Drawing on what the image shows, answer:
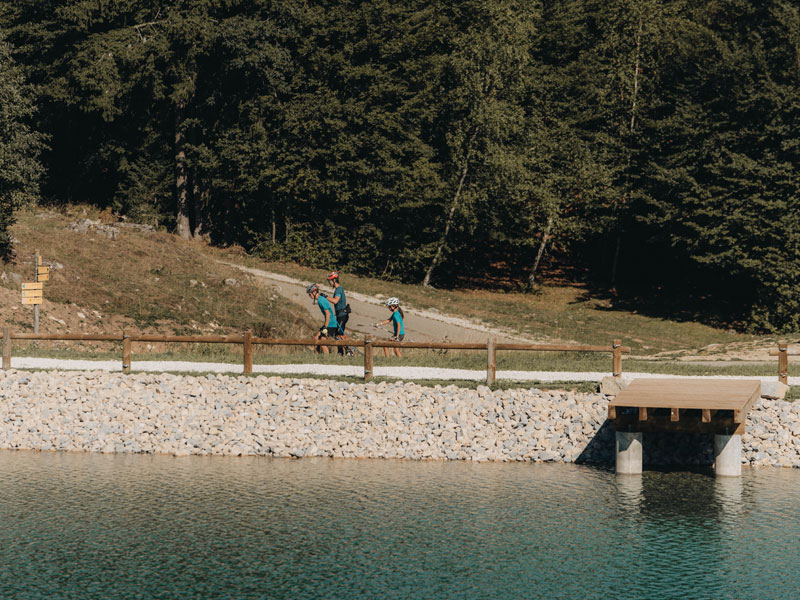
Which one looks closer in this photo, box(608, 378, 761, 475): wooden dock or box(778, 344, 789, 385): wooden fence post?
box(608, 378, 761, 475): wooden dock

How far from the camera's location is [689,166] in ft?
163

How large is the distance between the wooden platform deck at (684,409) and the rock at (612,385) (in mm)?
923

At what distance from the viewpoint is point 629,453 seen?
66.6 ft

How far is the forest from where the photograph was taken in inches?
1969

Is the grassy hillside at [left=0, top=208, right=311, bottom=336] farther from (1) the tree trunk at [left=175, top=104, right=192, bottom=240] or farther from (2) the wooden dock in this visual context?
(2) the wooden dock

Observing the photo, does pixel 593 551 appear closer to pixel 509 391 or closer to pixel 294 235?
pixel 509 391

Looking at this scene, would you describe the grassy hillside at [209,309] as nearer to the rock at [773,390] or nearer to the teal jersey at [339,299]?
the teal jersey at [339,299]

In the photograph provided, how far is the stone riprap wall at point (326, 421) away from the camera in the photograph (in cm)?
2158

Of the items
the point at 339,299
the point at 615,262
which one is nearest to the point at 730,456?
the point at 339,299

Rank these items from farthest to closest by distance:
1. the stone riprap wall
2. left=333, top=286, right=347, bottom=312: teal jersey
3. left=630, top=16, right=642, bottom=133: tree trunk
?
left=630, top=16, right=642, bottom=133: tree trunk → left=333, top=286, right=347, bottom=312: teal jersey → the stone riprap wall

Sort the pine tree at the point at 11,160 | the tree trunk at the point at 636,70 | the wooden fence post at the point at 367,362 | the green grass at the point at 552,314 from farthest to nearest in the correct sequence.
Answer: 1. the tree trunk at the point at 636,70
2. the green grass at the point at 552,314
3. the pine tree at the point at 11,160
4. the wooden fence post at the point at 367,362

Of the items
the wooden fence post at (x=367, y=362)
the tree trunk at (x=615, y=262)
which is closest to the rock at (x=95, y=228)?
the wooden fence post at (x=367, y=362)

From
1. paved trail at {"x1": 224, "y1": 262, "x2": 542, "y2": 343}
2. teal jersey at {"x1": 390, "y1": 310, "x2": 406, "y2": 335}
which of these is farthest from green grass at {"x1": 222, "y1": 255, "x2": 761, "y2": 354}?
teal jersey at {"x1": 390, "y1": 310, "x2": 406, "y2": 335}

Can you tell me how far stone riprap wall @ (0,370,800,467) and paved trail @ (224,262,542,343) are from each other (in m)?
14.3
